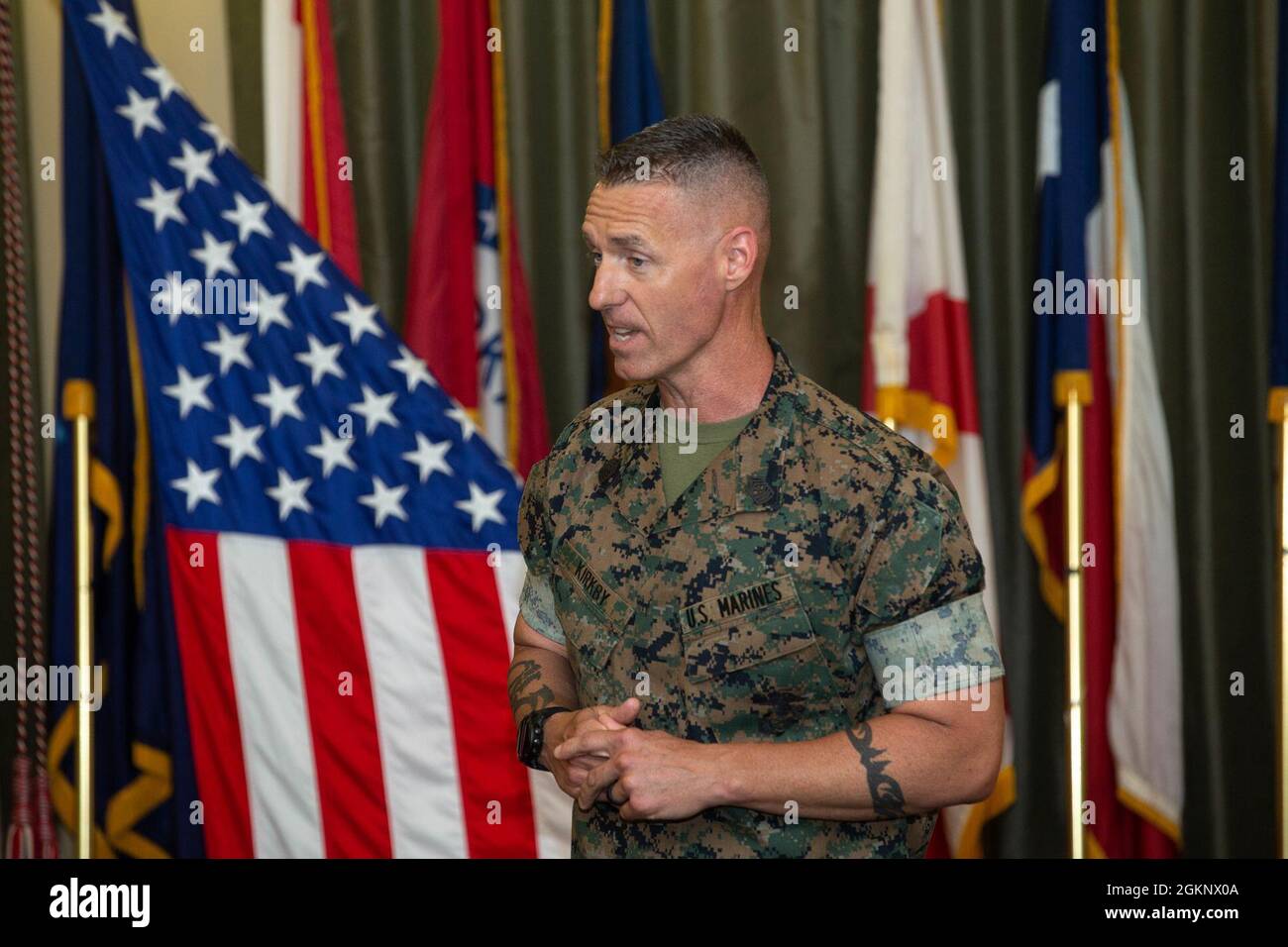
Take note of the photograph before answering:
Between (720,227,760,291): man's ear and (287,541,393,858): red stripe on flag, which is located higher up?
(720,227,760,291): man's ear

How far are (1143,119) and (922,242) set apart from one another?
621 mm

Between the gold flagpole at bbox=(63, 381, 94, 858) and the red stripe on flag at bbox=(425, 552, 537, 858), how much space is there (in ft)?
2.86

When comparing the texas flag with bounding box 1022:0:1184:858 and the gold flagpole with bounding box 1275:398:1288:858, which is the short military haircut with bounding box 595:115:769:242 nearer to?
the texas flag with bounding box 1022:0:1184:858

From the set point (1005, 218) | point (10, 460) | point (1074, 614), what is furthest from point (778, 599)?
point (10, 460)

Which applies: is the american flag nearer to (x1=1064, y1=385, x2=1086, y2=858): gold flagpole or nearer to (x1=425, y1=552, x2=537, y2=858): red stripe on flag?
(x1=425, y1=552, x2=537, y2=858): red stripe on flag

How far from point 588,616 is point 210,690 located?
1600 mm

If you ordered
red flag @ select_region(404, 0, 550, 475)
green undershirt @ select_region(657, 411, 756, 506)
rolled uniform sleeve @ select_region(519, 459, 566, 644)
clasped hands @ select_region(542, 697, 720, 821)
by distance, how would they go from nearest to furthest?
1. clasped hands @ select_region(542, 697, 720, 821)
2. green undershirt @ select_region(657, 411, 756, 506)
3. rolled uniform sleeve @ select_region(519, 459, 566, 644)
4. red flag @ select_region(404, 0, 550, 475)

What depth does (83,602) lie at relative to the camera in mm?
3197

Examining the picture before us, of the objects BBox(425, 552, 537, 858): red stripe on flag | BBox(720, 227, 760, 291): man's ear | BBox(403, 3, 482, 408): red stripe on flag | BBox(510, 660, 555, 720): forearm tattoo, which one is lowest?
BBox(425, 552, 537, 858): red stripe on flag

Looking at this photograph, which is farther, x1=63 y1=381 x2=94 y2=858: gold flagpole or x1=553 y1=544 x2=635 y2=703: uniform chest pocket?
x1=63 y1=381 x2=94 y2=858: gold flagpole

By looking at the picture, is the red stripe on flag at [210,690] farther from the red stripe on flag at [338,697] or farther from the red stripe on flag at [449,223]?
the red stripe on flag at [449,223]

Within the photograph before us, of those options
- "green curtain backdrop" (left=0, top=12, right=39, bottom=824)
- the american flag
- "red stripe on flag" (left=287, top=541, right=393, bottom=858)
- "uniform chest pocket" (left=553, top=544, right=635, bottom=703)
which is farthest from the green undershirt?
"green curtain backdrop" (left=0, top=12, right=39, bottom=824)

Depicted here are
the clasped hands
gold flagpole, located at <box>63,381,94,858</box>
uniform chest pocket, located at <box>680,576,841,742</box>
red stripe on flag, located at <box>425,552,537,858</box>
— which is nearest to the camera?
the clasped hands

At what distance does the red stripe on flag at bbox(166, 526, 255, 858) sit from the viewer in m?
3.02
